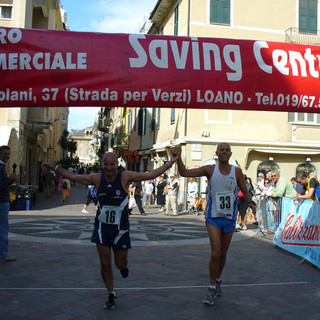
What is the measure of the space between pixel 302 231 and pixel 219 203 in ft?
12.5

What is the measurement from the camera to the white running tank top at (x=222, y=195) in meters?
5.16

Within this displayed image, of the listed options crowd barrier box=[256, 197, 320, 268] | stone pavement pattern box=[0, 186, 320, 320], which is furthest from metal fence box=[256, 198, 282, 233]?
stone pavement pattern box=[0, 186, 320, 320]

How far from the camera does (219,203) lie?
17.0ft

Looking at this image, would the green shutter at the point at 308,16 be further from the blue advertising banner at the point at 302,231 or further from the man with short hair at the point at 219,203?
the man with short hair at the point at 219,203

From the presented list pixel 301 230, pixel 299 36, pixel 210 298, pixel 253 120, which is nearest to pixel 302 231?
pixel 301 230

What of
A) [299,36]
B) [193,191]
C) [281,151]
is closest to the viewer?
[193,191]

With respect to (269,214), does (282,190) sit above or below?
above

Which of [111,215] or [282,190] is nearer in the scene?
[111,215]

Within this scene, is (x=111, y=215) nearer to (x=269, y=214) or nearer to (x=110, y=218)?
(x=110, y=218)

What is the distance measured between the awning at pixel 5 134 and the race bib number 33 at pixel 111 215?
14.1 metres

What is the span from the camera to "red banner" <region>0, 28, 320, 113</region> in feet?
16.7

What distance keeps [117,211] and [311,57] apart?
3223 mm

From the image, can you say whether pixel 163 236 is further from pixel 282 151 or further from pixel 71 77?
pixel 282 151

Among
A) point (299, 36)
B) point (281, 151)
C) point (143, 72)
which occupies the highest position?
point (299, 36)
